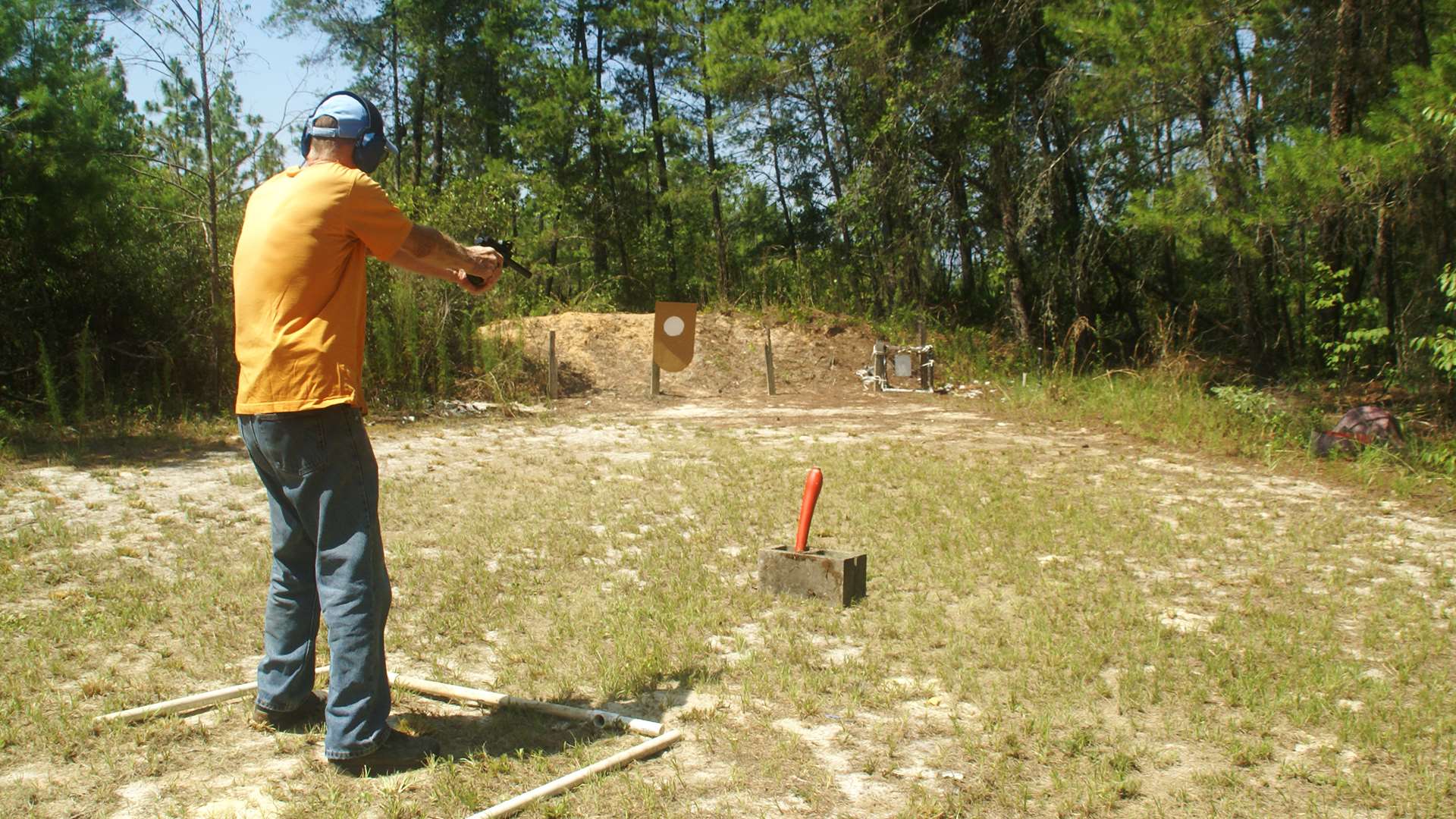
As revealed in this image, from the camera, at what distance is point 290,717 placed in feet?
11.5

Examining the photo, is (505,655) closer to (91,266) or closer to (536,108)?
(91,266)

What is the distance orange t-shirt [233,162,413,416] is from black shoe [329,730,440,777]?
1.06m

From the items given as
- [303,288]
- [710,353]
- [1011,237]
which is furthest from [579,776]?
[1011,237]

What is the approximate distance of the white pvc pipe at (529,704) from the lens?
11.6 feet

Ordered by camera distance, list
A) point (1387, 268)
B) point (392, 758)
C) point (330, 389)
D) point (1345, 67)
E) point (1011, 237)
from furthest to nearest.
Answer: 1. point (1011, 237)
2. point (1387, 268)
3. point (1345, 67)
4. point (392, 758)
5. point (330, 389)

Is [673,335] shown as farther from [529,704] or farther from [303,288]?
[303,288]

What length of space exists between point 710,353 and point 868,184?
160 inches

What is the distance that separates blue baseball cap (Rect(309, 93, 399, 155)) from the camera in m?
3.29

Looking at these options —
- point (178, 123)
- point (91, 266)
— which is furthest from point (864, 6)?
point (91, 266)

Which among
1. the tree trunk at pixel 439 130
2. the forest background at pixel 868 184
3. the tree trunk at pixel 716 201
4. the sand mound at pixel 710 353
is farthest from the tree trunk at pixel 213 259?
the tree trunk at pixel 439 130

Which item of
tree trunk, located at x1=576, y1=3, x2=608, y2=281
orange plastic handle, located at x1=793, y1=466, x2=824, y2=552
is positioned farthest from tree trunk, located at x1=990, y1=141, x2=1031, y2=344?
orange plastic handle, located at x1=793, y1=466, x2=824, y2=552

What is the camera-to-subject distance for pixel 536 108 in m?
25.2

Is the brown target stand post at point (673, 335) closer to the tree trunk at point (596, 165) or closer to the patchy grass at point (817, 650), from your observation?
the patchy grass at point (817, 650)

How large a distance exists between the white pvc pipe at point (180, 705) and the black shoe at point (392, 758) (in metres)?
0.45
